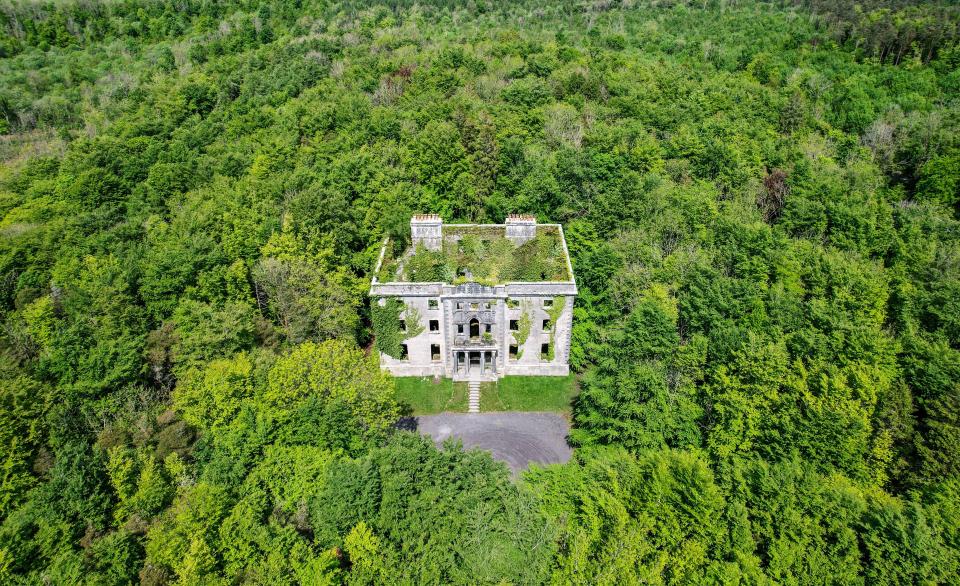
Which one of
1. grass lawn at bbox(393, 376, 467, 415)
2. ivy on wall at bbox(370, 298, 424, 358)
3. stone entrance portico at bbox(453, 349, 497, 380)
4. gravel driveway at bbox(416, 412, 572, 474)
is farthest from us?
stone entrance portico at bbox(453, 349, 497, 380)

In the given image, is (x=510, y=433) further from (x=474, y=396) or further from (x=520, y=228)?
(x=520, y=228)

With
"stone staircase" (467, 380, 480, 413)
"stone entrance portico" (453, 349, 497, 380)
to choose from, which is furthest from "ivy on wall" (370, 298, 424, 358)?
"stone staircase" (467, 380, 480, 413)

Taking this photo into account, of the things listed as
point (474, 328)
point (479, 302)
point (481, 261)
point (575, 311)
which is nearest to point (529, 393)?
point (474, 328)

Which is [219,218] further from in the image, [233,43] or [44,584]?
[233,43]

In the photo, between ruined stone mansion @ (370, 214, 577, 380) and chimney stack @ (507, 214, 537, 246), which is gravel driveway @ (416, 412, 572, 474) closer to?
ruined stone mansion @ (370, 214, 577, 380)

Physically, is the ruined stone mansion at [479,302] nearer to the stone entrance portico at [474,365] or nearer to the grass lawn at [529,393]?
the stone entrance portico at [474,365]
